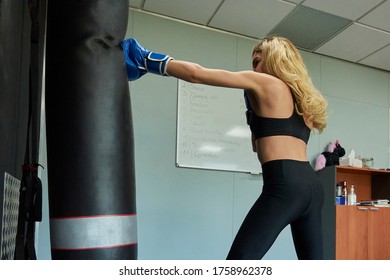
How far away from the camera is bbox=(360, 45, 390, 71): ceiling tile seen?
13.0 ft

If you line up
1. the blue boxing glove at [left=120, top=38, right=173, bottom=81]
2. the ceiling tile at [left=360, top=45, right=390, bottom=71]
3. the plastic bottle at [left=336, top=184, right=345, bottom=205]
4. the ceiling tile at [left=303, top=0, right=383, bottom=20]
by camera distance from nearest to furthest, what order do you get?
the blue boxing glove at [left=120, top=38, right=173, bottom=81], the ceiling tile at [left=303, top=0, right=383, bottom=20], the plastic bottle at [left=336, top=184, right=345, bottom=205], the ceiling tile at [left=360, top=45, right=390, bottom=71]

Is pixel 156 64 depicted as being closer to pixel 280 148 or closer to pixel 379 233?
pixel 280 148

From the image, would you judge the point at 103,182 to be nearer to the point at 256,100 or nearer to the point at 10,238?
the point at 10,238

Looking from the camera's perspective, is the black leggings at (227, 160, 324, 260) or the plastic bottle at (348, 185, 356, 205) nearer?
the black leggings at (227, 160, 324, 260)

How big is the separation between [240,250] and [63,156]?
2.31 ft

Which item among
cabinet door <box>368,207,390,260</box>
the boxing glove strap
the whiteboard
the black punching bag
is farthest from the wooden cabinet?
the black punching bag

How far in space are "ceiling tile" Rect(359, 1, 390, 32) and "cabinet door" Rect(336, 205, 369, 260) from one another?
1708 millimetres

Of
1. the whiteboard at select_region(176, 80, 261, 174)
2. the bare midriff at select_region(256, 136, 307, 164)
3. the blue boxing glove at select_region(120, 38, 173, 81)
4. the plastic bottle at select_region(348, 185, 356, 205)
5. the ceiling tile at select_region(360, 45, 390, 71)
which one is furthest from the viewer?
A: the ceiling tile at select_region(360, 45, 390, 71)

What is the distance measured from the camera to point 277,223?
1.33 metres

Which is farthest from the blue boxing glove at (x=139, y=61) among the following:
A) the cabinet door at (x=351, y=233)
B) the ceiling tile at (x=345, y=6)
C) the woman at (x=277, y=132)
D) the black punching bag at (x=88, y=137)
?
the cabinet door at (x=351, y=233)

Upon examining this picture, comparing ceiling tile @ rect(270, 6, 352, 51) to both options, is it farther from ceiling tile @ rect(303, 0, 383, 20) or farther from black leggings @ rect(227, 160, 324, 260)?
black leggings @ rect(227, 160, 324, 260)

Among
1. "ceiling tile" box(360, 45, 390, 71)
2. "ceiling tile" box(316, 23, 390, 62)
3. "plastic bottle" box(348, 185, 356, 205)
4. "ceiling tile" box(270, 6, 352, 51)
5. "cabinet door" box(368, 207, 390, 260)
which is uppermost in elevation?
"ceiling tile" box(270, 6, 352, 51)

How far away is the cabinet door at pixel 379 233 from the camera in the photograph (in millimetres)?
3576
